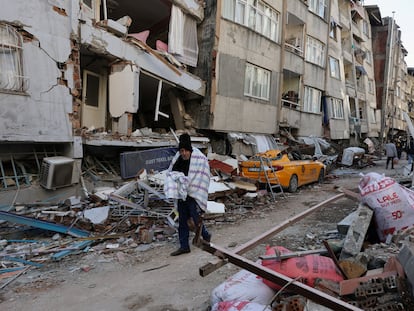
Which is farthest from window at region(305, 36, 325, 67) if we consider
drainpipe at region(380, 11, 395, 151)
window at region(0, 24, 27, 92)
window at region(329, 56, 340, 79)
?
drainpipe at region(380, 11, 395, 151)

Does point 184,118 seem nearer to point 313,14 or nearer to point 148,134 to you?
point 148,134

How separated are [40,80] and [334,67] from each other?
71.7ft

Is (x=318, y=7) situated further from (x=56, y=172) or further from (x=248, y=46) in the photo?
(x=56, y=172)

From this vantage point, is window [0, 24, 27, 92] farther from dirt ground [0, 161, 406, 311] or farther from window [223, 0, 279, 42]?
window [223, 0, 279, 42]

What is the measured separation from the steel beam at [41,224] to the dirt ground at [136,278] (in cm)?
76

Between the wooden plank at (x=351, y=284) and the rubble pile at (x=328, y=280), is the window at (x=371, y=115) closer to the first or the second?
the rubble pile at (x=328, y=280)

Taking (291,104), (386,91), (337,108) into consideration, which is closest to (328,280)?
(291,104)

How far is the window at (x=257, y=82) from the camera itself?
1457 cm

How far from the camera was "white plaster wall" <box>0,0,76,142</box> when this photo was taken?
22.7ft

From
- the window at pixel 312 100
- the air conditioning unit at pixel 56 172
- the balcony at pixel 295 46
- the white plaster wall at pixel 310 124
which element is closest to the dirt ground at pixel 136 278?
the air conditioning unit at pixel 56 172

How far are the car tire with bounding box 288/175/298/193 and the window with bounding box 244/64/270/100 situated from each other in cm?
545

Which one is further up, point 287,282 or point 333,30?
point 333,30

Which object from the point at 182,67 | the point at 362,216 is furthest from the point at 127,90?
the point at 362,216

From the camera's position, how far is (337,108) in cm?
2348
